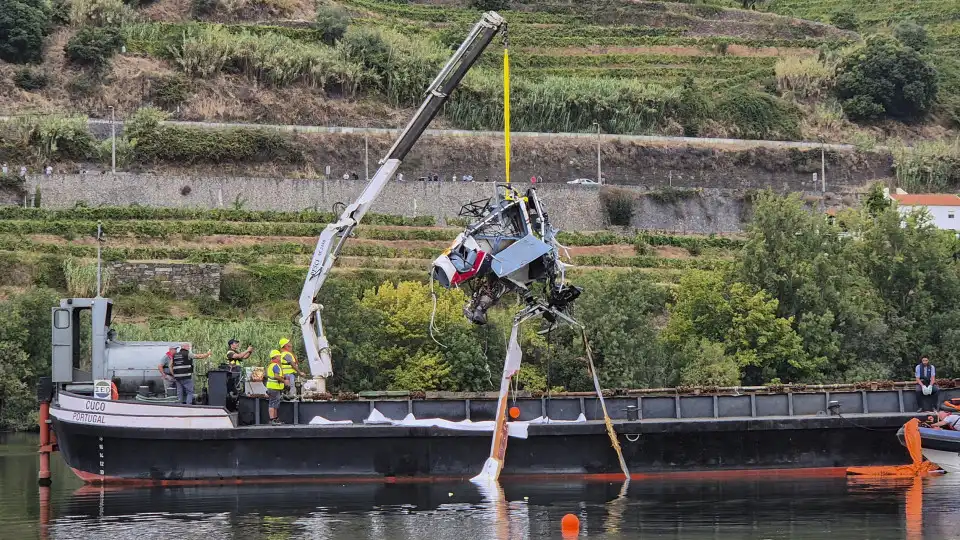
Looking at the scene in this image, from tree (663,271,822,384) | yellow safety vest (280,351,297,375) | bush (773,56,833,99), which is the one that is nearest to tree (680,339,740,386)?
tree (663,271,822,384)

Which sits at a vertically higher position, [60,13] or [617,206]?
[60,13]

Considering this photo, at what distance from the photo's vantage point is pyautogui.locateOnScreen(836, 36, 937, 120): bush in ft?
320

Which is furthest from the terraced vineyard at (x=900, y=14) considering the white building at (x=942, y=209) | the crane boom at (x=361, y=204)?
the crane boom at (x=361, y=204)

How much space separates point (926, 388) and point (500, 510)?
1126 centimetres

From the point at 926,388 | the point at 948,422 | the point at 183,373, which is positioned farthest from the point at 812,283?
the point at 183,373

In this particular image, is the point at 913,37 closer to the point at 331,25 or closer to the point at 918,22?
the point at 918,22

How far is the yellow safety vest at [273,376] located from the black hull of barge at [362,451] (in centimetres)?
96

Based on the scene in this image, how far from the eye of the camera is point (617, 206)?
76.5 meters

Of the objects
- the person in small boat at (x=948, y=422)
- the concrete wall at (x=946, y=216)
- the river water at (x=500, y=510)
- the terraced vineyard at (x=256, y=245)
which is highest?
the concrete wall at (x=946, y=216)

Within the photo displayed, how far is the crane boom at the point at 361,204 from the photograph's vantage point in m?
33.5

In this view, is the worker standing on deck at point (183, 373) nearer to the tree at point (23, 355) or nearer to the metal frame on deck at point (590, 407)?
the metal frame on deck at point (590, 407)

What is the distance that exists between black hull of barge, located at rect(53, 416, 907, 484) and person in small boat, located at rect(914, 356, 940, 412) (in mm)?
1797

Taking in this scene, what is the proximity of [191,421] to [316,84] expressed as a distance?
5763 centimetres

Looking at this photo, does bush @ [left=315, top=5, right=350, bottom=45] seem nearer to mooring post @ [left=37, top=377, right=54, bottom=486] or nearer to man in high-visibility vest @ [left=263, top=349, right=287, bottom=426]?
mooring post @ [left=37, top=377, right=54, bottom=486]
